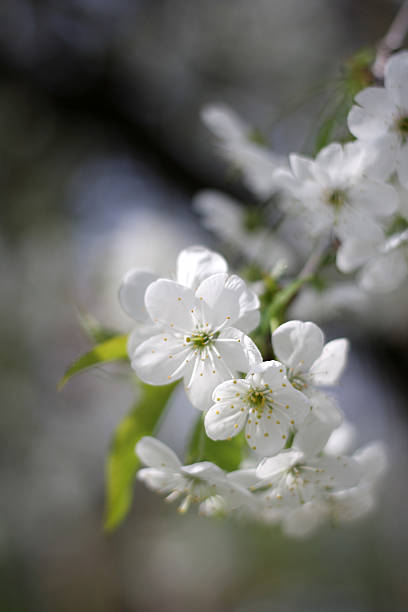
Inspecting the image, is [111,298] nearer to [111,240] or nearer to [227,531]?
[111,240]

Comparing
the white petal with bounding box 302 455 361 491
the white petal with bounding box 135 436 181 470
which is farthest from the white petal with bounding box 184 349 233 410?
the white petal with bounding box 302 455 361 491

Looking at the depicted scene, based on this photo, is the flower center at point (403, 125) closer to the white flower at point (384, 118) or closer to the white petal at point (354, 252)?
the white flower at point (384, 118)

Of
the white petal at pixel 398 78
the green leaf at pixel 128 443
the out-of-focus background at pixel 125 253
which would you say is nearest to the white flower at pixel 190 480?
the green leaf at pixel 128 443

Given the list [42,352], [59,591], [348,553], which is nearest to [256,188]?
[42,352]

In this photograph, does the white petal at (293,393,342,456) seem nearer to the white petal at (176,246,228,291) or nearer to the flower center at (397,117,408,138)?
the white petal at (176,246,228,291)

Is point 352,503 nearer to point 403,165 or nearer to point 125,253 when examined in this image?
point 403,165

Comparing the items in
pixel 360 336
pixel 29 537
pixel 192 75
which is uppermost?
pixel 192 75
